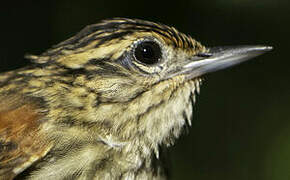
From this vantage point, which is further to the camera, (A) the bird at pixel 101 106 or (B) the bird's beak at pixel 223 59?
(B) the bird's beak at pixel 223 59

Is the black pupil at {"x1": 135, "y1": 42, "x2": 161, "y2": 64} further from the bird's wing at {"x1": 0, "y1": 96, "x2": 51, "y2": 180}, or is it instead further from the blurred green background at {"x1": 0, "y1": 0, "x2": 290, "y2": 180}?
the blurred green background at {"x1": 0, "y1": 0, "x2": 290, "y2": 180}

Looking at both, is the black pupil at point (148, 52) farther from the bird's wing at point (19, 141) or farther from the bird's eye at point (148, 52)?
the bird's wing at point (19, 141)

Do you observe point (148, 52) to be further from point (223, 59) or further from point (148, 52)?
point (223, 59)

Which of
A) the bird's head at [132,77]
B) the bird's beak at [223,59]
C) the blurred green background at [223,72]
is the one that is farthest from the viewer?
the blurred green background at [223,72]

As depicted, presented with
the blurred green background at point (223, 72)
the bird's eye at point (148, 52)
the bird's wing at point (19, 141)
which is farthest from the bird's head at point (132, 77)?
the blurred green background at point (223, 72)

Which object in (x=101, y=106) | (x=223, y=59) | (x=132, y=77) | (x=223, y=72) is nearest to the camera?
(x=101, y=106)

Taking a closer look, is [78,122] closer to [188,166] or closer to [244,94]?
[188,166]

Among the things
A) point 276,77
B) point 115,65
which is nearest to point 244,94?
point 276,77

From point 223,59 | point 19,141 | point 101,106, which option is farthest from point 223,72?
point 19,141
